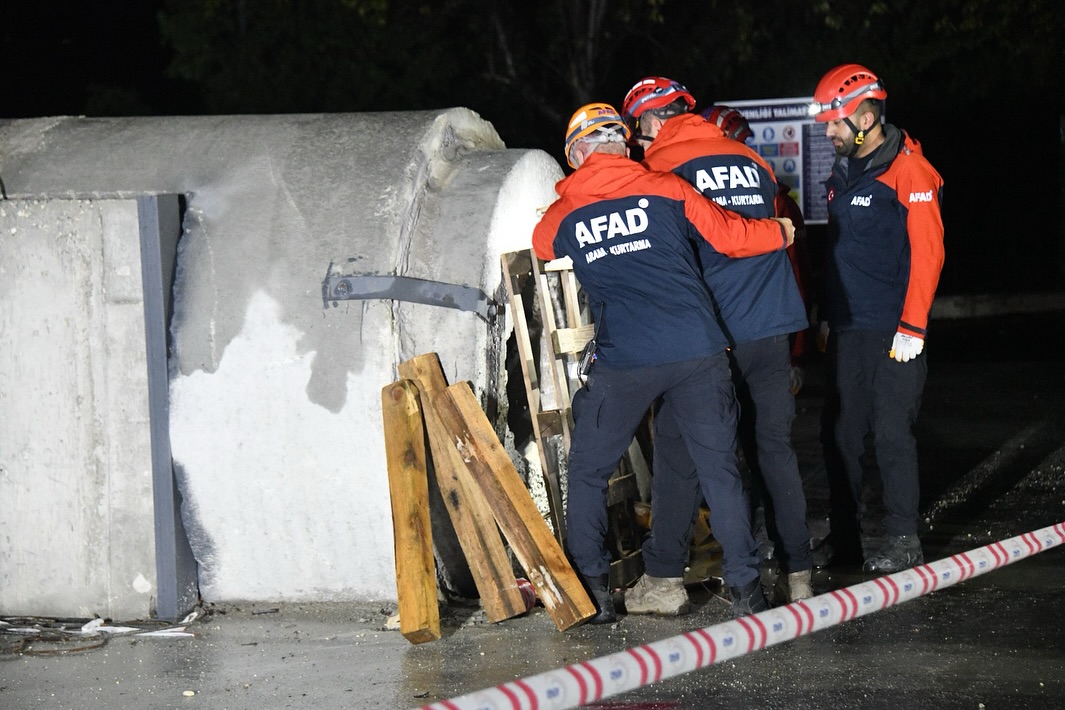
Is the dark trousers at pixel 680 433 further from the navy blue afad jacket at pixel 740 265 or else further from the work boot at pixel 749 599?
the navy blue afad jacket at pixel 740 265

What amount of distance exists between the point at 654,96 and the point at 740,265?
0.81m

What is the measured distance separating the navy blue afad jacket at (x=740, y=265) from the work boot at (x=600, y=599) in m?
1.04

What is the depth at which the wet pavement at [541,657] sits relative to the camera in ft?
15.0

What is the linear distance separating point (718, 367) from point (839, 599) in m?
1.28

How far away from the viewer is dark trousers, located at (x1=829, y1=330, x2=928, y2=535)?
5.84 m

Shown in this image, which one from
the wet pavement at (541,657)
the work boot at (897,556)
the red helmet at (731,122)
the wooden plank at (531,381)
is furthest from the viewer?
the red helmet at (731,122)

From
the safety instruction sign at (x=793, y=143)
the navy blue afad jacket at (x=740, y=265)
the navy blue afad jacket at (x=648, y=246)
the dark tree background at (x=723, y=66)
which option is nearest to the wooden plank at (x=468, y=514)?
the navy blue afad jacket at (x=648, y=246)

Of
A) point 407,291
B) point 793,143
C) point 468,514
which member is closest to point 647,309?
point 407,291

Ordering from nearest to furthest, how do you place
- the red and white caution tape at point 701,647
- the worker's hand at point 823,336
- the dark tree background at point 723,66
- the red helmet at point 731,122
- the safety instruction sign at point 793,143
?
the red and white caution tape at point 701,647 < the worker's hand at point 823,336 < the red helmet at point 731,122 < the safety instruction sign at point 793,143 < the dark tree background at point 723,66

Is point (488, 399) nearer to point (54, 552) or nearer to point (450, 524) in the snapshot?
point (450, 524)

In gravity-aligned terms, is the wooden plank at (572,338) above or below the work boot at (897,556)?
above

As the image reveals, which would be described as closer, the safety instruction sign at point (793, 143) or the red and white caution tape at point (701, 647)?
the red and white caution tape at point (701, 647)

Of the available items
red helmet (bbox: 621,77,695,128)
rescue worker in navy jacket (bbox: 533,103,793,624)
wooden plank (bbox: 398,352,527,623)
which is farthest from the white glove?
wooden plank (bbox: 398,352,527,623)

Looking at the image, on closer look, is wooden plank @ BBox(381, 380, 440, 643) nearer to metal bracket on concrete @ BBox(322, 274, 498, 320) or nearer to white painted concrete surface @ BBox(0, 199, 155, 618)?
metal bracket on concrete @ BBox(322, 274, 498, 320)
